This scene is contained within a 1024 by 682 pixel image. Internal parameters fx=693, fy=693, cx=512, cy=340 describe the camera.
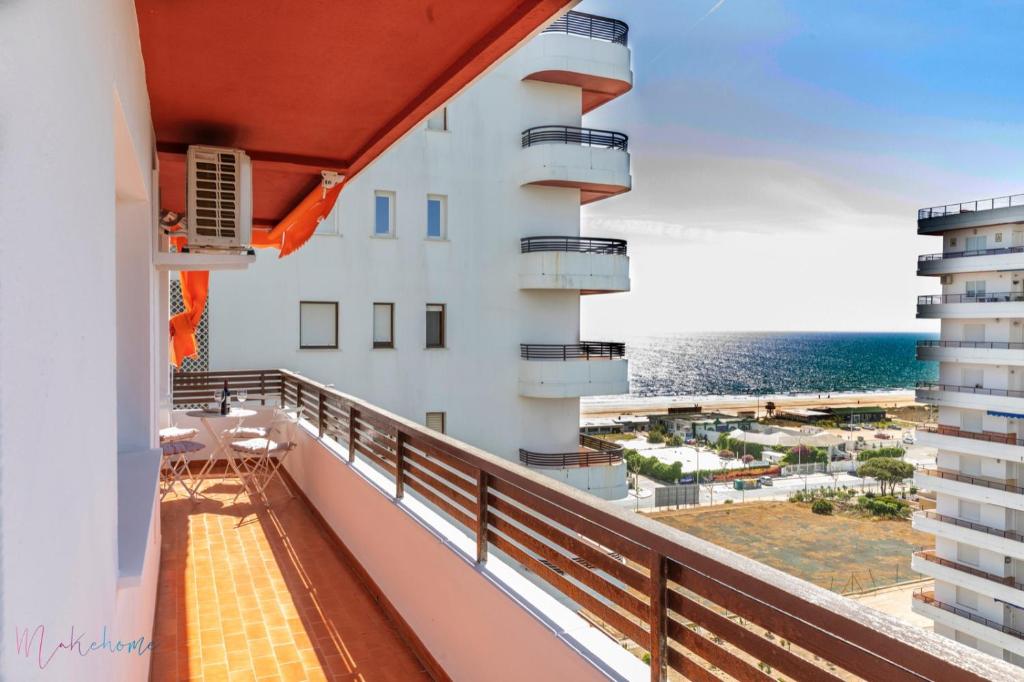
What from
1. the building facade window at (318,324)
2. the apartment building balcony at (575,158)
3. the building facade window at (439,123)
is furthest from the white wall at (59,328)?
the apartment building balcony at (575,158)

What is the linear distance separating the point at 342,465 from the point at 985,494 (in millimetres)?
31310

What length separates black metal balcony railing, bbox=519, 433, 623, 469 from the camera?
57.8ft

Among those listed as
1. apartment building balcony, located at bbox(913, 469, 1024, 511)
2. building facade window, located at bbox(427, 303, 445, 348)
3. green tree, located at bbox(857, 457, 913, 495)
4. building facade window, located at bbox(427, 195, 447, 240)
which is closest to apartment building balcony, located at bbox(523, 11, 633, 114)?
building facade window, located at bbox(427, 195, 447, 240)

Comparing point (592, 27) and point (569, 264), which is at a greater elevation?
point (592, 27)

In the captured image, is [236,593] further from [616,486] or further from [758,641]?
[616,486]

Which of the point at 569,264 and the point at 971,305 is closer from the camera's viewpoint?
the point at 569,264

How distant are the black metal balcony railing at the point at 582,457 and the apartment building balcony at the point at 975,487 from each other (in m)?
19.3

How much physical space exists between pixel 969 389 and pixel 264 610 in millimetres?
32623

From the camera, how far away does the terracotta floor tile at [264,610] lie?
3781 millimetres

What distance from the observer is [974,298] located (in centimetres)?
2944

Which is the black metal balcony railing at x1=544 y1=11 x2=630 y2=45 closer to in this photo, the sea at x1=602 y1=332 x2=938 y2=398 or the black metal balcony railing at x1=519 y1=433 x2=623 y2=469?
the black metal balcony railing at x1=519 y1=433 x2=623 y2=469

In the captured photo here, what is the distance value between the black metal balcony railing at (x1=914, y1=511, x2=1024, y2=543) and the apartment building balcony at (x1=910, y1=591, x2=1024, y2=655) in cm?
323

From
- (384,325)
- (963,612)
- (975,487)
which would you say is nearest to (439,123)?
(384,325)

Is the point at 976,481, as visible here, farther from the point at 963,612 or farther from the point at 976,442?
the point at 963,612
